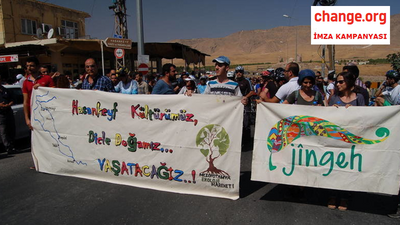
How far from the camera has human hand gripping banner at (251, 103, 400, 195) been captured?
3.41 m

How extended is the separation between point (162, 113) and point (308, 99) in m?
1.99

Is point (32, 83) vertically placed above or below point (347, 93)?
above

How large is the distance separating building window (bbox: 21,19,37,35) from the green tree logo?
87.8ft

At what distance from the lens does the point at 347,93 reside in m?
3.78

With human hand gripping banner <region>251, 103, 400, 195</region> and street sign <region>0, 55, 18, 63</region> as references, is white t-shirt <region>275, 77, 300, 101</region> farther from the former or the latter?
street sign <region>0, 55, 18, 63</region>

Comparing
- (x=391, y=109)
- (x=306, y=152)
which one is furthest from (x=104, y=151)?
(x=391, y=109)

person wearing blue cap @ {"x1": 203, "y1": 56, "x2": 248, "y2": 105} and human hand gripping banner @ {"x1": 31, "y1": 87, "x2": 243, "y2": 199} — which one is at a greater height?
person wearing blue cap @ {"x1": 203, "y1": 56, "x2": 248, "y2": 105}

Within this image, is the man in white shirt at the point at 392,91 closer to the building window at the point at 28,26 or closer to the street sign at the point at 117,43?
the street sign at the point at 117,43

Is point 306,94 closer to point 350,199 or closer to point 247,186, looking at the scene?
point 350,199

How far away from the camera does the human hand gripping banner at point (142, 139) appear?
383 cm

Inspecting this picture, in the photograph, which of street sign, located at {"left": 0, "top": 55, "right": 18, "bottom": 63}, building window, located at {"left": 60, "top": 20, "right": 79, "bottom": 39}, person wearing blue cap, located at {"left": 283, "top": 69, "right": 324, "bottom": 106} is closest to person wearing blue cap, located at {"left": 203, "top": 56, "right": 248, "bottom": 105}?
person wearing blue cap, located at {"left": 283, "top": 69, "right": 324, "bottom": 106}

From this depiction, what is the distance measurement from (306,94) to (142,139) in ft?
7.73

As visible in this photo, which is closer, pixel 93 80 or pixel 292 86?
pixel 292 86

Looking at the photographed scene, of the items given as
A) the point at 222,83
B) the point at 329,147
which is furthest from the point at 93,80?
the point at 329,147
